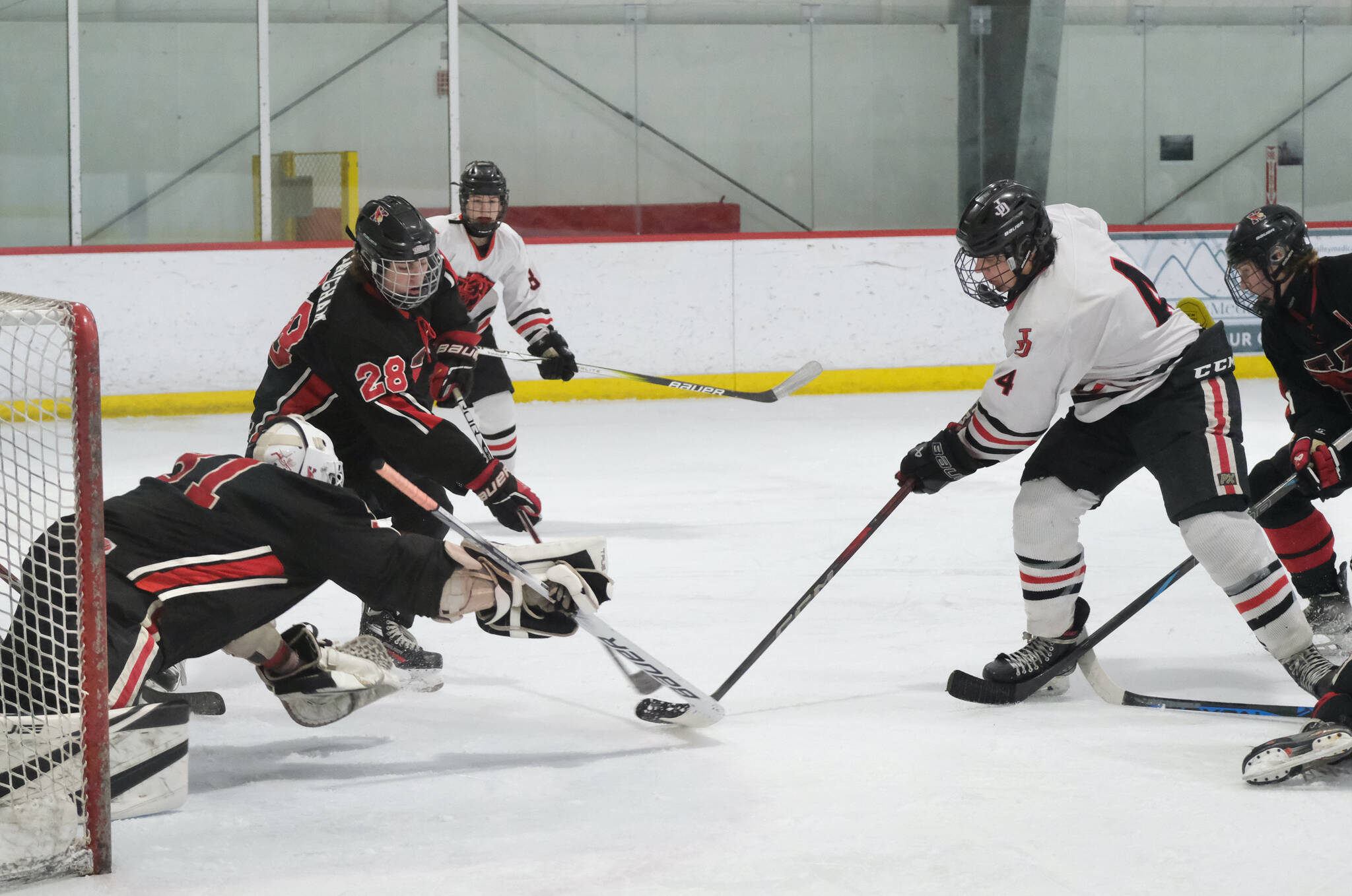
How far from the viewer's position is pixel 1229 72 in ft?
28.4

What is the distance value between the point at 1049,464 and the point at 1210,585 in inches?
43.0

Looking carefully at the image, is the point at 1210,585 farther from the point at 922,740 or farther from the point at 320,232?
the point at 320,232

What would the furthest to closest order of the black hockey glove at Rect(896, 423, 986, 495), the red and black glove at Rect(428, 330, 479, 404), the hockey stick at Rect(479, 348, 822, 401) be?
the hockey stick at Rect(479, 348, 822, 401)
the red and black glove at Rect(428, 330, 479, 404)
the black hockey glove at Rect(896, 423, 986, 495)

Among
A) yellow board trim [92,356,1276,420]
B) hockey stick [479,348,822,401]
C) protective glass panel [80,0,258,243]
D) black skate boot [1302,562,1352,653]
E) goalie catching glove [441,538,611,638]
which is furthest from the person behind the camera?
yellow board trim [92,356,1276,420]

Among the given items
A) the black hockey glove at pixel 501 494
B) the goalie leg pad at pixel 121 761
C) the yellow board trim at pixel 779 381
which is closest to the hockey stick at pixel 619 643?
the black hockey glove at pixel 501 494

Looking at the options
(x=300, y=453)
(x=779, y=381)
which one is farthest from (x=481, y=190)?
(x=779, y=381)

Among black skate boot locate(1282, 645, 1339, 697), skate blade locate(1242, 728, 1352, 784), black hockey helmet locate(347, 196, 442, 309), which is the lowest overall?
skate blade locate(1242, 728, 1352, 784)

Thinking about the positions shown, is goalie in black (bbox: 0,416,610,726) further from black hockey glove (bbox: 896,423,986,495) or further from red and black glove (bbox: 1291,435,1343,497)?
red and black glove (bbox: 1291,435,1343,497)

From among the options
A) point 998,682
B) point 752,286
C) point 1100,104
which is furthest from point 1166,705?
point 1100,104

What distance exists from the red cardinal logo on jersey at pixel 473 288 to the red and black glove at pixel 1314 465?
260 centimetres

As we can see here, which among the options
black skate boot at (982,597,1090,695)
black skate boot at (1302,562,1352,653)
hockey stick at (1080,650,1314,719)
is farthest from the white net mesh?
black skate boot at (1302,562,1352,653)

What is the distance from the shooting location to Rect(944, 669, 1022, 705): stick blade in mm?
2680

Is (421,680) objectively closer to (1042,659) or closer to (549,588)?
(549,588)

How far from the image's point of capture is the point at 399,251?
271 cm
